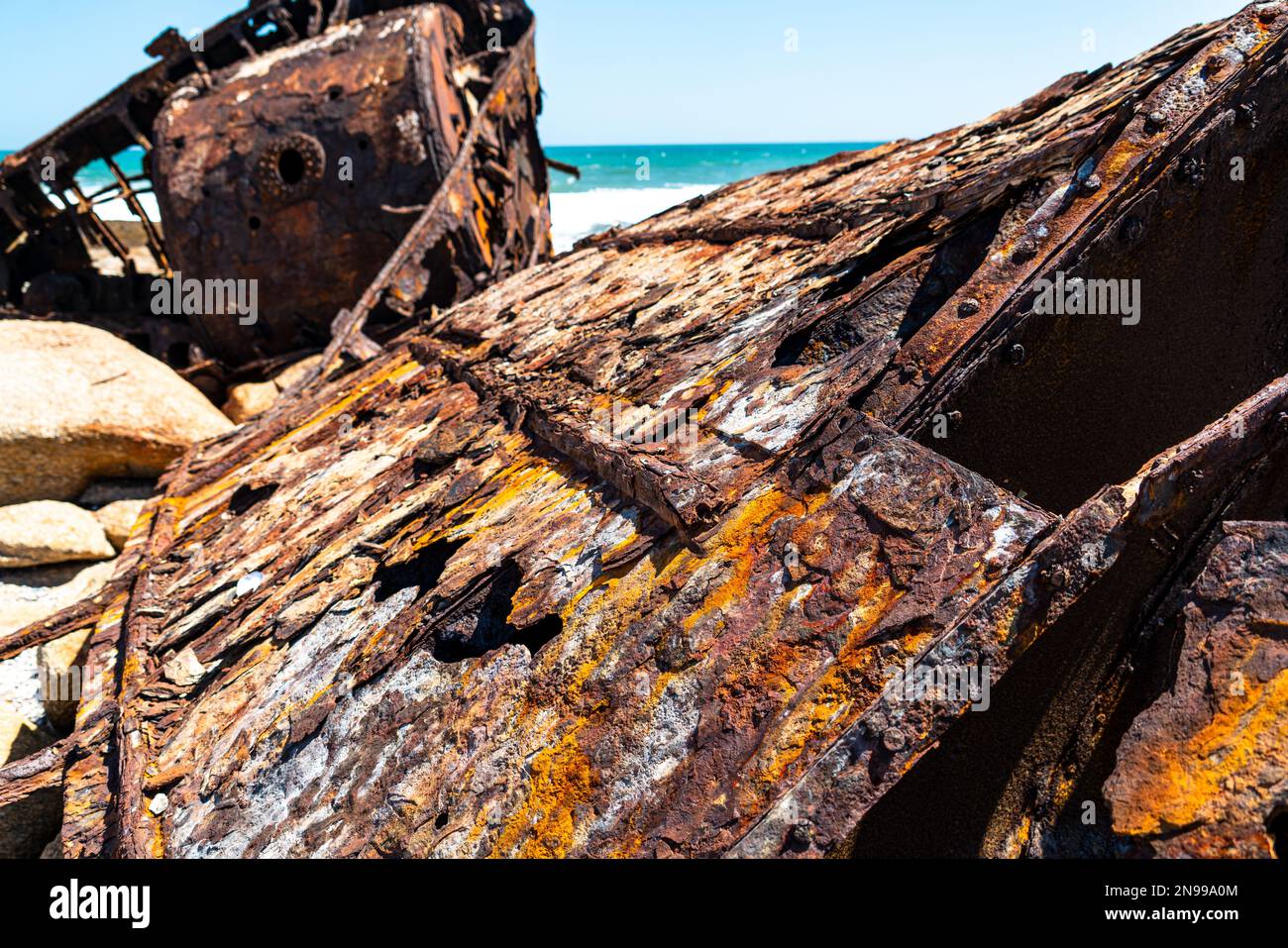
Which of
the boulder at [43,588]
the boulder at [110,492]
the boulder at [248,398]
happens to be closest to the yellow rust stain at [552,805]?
the boulder at [43,588]

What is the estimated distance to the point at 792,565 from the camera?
1930 mm

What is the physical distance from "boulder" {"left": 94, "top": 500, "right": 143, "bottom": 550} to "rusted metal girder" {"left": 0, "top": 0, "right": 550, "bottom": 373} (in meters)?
2.05

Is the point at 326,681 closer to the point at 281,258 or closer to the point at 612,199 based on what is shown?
the point at 281,258

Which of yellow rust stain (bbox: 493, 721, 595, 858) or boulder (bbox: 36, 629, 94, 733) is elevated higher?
yellow rust stain (bbox: 493, 721, 595, 858)

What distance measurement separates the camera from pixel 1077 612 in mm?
1867

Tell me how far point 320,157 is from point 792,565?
660 cm

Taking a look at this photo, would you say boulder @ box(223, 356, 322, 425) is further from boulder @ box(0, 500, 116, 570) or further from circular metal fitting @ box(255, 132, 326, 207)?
boulder @ box(0, 500, 116, 570)

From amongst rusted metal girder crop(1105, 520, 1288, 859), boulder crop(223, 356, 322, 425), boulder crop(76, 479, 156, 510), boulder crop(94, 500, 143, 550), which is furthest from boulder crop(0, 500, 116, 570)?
rusted metal girder crop(1105, 520, 1288, 859)

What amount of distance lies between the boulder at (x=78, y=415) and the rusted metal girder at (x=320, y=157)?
1224 millimetres

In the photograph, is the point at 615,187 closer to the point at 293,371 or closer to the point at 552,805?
the point at 293,371

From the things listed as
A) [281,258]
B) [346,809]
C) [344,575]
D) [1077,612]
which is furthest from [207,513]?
[1077,612]

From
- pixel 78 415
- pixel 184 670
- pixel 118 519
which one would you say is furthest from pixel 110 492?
pixel 184 670

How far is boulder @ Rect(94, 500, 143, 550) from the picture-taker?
608cm

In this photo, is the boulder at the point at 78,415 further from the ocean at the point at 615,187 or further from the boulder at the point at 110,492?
the ocean at the point at 615,187
